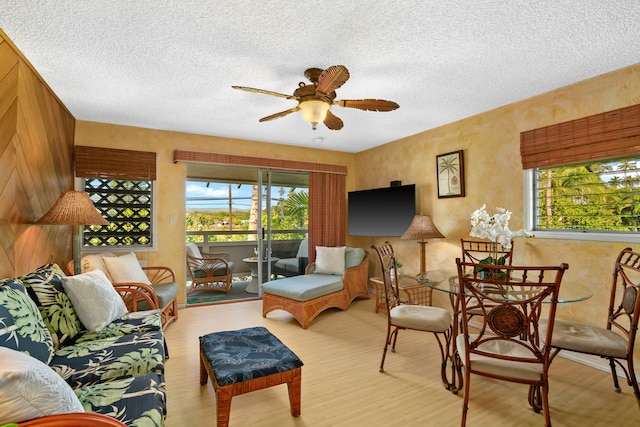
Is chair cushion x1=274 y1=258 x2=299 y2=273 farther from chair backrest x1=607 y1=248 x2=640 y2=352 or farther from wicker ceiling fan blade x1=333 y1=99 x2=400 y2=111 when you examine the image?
chair backrest x1=607 y1=248 x2=640 y2=352

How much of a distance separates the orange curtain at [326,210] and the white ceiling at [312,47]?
6.56ft

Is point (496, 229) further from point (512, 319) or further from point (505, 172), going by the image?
point (505, 172)

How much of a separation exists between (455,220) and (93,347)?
3632 millimetres

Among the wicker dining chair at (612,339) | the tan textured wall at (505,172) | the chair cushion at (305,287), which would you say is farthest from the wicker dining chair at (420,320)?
the chair cushion at (305,287)

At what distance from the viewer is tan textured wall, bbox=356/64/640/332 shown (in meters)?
2.59

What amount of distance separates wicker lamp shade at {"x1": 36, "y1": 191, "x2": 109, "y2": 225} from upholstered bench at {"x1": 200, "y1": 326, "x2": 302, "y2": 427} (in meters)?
1.54

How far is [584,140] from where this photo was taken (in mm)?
2670

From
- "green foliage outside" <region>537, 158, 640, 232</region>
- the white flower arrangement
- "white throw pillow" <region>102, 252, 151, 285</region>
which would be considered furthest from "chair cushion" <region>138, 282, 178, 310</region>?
"green foliage outside" <region>537, 158, 640, 232</region>

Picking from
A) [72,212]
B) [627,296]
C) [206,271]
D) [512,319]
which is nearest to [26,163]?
[72,212]

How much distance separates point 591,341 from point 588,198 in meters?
1.36

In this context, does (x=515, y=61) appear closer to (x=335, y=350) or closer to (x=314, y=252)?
(x=335, y=350)

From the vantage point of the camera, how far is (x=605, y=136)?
2547 mm

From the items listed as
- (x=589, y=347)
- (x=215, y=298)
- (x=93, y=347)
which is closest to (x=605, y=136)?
(x=589, y=347)

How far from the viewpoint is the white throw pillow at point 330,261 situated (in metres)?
4.44
